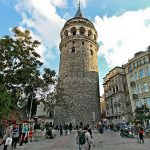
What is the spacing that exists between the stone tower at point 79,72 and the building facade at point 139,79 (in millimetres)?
7139

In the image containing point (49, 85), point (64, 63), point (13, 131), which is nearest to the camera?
point (13, 131)

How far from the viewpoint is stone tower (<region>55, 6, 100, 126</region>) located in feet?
119

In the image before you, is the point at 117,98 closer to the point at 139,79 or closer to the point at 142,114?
the point at 139,79

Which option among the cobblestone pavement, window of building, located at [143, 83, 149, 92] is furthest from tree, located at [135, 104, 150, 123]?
the cobblestone pavement

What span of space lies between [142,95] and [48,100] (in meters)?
17.0

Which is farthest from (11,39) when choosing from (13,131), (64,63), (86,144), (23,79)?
(64,63)

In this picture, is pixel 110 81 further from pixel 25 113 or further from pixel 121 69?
pixel 25 113

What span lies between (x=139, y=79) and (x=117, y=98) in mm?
8797

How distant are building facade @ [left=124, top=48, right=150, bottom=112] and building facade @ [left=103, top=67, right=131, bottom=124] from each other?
14.2ft

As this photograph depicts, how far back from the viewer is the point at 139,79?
3491 centimetres

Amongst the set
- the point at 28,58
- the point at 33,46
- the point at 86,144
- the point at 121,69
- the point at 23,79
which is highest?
the point at 121,69

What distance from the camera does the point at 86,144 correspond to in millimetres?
8727

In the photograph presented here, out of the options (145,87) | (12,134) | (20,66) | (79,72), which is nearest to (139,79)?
(145,87)

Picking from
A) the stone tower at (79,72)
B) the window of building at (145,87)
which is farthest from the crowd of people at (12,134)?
the window of building at (145,87)
